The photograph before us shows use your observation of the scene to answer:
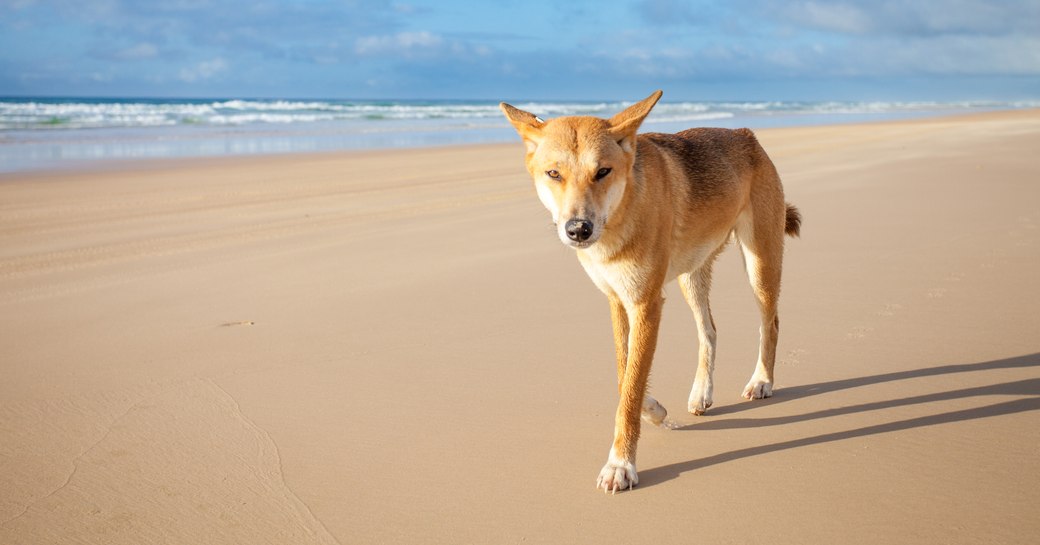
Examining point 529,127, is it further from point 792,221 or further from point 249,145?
point 249,145

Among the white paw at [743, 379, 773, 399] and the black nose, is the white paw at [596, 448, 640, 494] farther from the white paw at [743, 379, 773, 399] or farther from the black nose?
the white paw at [743, 379, 773, 399]

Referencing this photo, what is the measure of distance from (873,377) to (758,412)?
88cm

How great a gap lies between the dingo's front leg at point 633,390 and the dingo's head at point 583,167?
51 cm

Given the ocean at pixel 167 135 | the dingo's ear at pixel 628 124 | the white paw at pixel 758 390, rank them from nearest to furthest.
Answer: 1. the dingo's ear at pixel 628 124
2. the white paw at pixel 758 390
3. the ocean at pixel 167 135

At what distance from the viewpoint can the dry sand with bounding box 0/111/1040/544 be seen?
3207 millimetres

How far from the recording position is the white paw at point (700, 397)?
4.32 metres

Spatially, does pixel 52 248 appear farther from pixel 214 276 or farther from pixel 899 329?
pixel 899 329

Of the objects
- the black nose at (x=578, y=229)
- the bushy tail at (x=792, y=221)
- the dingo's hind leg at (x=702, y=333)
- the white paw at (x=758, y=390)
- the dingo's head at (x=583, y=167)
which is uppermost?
the dingo's head at (x=583, y=167)

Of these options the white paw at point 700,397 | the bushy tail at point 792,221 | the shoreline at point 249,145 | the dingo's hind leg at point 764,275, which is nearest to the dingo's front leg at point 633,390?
the white paw at point 700,397

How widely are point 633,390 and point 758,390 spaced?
1.22 m

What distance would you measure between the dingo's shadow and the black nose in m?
1.17

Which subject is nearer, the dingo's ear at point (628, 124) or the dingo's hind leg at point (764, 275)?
the dingo's ear at point (628, 124)

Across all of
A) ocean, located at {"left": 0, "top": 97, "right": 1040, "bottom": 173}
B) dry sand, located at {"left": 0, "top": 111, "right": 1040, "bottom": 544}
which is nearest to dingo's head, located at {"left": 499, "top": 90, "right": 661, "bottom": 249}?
dry sand, located at {"left": 0, "top": 111, "right": 1040, "bottom": 544}

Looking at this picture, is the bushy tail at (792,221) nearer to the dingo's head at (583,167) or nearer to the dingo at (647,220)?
the dingo at (647,220)
